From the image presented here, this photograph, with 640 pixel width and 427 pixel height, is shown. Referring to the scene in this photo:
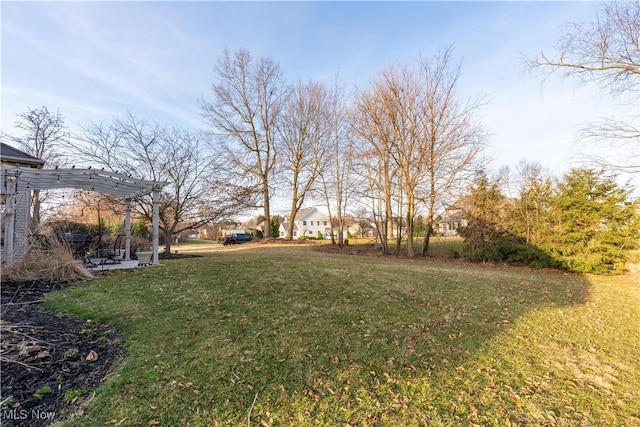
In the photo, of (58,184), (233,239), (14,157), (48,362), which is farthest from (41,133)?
(48,362)

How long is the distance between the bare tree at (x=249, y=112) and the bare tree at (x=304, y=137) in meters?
1.07

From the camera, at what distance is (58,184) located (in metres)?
7.57

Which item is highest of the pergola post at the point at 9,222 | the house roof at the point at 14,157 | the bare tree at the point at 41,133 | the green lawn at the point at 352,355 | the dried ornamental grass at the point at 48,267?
the bare tree at the point at 41,133

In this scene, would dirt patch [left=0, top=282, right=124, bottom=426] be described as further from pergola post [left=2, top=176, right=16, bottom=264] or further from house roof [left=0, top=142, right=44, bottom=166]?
house roof [left=0, top=142, right=44, bottom=166]

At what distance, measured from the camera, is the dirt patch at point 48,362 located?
7.28ft

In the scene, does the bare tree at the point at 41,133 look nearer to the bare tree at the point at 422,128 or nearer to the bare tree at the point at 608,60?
the bare tree at the point at 422,128

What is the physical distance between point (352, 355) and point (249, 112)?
21233 millimetres

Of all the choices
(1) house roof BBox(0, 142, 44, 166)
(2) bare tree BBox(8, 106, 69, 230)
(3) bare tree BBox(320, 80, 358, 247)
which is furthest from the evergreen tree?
(2) bare tree BBox(8, 106, 69, 230)

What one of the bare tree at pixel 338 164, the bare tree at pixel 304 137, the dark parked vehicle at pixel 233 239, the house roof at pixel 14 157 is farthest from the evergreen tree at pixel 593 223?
the dark parked vehicle at pixel 233 239

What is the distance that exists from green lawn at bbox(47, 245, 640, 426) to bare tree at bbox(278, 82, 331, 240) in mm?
14979

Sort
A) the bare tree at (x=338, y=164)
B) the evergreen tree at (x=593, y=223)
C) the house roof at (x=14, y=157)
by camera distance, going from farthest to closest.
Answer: the bare tree at (x=338, y=164) → the evergreen tree at (x=593, y=223) → the house roof at (x=14, y=157)

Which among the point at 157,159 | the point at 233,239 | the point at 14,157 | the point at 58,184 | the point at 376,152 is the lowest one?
the point at 233,239

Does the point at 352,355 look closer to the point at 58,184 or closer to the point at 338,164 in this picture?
the point at 58,184

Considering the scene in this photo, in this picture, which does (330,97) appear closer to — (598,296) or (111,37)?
(111,37)
